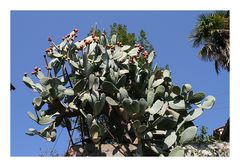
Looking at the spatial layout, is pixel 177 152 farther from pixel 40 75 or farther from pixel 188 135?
pixel 40 75

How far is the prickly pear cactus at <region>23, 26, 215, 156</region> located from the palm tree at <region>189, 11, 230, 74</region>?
1129 centimetres

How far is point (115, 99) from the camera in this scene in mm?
4281

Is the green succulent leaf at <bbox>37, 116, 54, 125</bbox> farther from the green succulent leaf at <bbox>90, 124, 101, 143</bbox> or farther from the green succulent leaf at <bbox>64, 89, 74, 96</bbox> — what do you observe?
the green succulent leaf at <bbox>90, 124, 101, 143</bbox>

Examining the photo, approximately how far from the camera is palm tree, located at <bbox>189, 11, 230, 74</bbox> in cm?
1544

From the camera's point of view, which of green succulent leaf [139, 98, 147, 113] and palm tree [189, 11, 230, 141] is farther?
palm tree [189, 11, 230, 141]

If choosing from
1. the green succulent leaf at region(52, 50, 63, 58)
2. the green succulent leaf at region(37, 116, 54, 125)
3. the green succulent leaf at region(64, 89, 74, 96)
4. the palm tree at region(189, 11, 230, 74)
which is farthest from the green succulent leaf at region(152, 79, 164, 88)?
the palm tree at region(189, 11, 230, 74)

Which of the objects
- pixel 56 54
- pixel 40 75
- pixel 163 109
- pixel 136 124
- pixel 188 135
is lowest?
pixel 188 135

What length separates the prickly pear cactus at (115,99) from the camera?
4.12 metres

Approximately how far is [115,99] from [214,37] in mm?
12033

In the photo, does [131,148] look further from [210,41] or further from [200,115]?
[210,41]

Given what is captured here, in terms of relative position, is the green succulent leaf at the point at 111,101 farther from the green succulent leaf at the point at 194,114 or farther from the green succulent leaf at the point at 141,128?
the green succulent leaf at the point at 194,114

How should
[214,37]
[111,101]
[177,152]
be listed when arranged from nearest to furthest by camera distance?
[177,152] → [111,101] → [214,37]

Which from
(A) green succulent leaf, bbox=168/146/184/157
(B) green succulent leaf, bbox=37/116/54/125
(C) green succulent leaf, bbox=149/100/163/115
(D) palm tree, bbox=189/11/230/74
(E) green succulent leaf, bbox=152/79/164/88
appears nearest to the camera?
(A) green succulent leaf, bbox=168/146/184/157

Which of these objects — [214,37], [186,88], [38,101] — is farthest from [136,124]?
[214,37]
